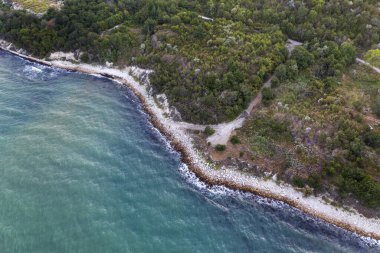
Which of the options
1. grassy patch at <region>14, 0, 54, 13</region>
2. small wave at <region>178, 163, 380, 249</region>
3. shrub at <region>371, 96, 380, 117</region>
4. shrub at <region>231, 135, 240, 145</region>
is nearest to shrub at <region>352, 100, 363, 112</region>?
shrub at <region>371, 96, 380, 117</region>

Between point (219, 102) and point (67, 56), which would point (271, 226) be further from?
point (67, 56)

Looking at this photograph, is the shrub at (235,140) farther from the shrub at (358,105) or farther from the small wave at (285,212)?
the shrub at (358,105)

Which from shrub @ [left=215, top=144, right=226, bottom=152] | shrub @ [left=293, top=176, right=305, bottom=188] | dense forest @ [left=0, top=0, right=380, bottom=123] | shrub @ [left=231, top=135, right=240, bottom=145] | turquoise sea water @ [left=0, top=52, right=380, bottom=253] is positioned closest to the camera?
turquoise sea water @ [left=0, top=52, right=380, bottom=253]

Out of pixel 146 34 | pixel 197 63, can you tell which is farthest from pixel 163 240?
pixel 146 34

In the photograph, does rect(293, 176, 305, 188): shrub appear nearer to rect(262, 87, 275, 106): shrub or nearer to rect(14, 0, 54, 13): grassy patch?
rect(262, 87, 275, 106): shrub

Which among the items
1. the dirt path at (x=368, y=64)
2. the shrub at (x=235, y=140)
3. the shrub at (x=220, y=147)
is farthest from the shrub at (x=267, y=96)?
the dirt path at (x=368, y=64)

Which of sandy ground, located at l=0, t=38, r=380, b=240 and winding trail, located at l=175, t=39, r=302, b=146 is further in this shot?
winding trail, located at l=175, t=39, r=302, b=146
